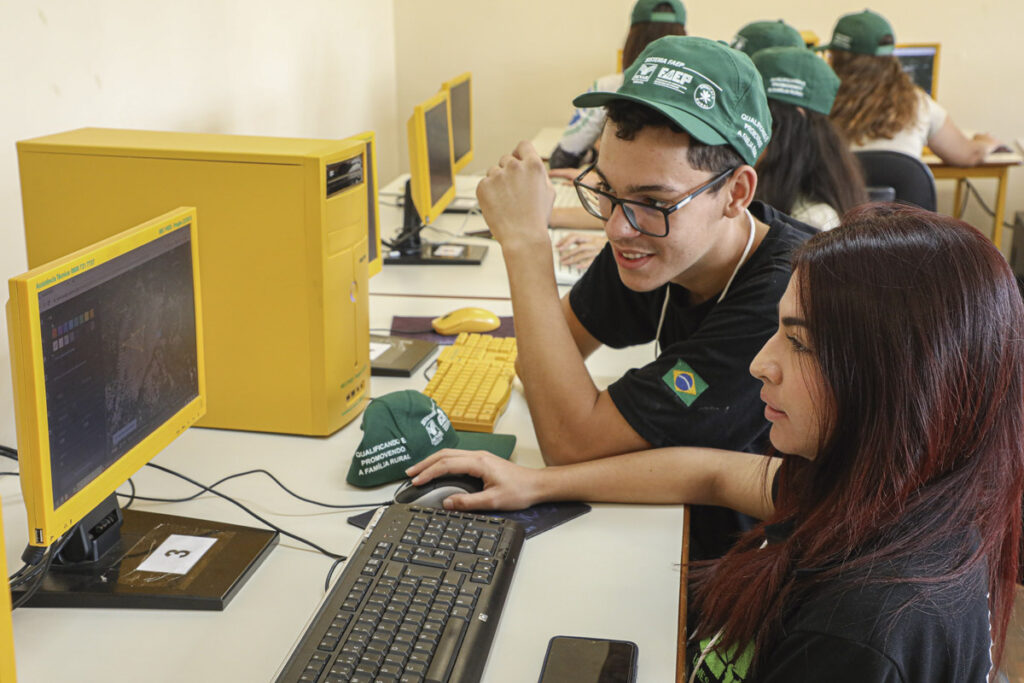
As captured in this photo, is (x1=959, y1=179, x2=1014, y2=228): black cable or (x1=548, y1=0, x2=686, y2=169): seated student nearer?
(x1=548, y1=0, x2=686, y2=169): seated student

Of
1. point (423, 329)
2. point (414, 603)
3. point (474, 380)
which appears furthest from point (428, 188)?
point (414, 603)

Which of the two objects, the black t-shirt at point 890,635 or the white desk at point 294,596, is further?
the white desk at point 294,596

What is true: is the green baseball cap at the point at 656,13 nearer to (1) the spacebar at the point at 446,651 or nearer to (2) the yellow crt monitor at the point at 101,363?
(2) the yellow crt monitor at the point at 101,363

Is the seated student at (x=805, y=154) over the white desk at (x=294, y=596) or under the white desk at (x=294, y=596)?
over

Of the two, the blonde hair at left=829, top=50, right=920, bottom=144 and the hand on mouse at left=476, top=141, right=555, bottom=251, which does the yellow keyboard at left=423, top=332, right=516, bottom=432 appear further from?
the blonde hair at left=829, top=50, right=920, bottom=144

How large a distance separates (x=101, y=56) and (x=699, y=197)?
108 cm

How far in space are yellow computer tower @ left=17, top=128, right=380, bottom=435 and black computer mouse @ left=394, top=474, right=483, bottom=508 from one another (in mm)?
245

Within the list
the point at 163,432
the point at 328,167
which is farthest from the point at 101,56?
the point at 163,432

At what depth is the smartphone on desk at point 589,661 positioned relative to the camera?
0.87 m

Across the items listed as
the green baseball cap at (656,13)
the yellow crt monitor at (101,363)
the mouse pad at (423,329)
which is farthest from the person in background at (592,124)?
the yellow crt monitor at (101,363)

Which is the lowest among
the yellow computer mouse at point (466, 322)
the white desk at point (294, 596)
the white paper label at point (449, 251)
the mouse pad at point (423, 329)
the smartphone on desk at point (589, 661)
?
the white desk at point (294, 596)

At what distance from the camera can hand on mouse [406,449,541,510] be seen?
115 centimetres

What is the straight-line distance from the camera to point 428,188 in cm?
222

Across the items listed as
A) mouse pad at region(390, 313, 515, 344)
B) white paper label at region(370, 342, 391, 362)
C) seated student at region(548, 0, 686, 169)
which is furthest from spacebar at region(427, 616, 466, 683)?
seated student at region(548, 0, 686, 169)
